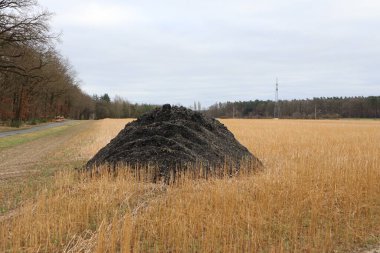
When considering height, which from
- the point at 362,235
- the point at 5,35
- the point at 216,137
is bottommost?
the point at 362,235

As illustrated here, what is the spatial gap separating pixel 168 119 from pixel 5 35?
24.2 metres

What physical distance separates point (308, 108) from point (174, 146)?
5271 inches

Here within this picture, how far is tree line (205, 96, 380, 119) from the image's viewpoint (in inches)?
4747

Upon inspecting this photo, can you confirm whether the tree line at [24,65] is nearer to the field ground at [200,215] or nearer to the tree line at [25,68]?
the tree line at [25,68]

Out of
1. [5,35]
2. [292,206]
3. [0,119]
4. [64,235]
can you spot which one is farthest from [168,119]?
[0,119]

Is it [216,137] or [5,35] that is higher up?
[5,35]

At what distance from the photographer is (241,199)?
7.19 m

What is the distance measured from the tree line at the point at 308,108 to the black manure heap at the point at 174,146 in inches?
3940

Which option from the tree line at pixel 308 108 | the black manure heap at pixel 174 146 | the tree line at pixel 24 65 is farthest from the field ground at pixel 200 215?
the tree line at pixel 308 108

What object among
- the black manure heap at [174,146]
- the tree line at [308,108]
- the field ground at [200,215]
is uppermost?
the tree line at [308,108]

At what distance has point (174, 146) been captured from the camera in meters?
10.9

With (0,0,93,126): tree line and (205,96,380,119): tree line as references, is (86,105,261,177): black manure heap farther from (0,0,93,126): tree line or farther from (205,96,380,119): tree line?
(205,96,380,119): tree line

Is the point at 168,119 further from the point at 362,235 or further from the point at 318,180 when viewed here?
the point at 362,235

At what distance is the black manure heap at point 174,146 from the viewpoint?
409 inches
